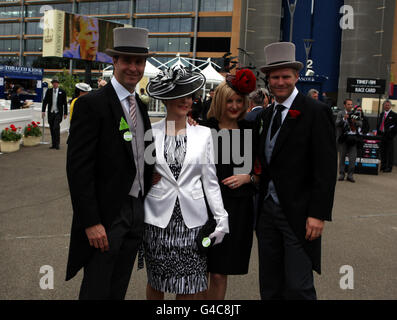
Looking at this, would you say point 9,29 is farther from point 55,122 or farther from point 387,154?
point 387,154

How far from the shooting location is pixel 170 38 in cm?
5278

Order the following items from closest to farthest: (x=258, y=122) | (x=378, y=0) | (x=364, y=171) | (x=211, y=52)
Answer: (x=258, y=122) < (x=364, y=171) < (x=378, y=0) < (x=211, y=52)

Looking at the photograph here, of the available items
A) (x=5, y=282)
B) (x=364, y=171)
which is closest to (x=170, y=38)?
A: (x=364, y=171)

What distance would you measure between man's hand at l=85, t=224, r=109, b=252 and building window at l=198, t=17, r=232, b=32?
5011 centimetres

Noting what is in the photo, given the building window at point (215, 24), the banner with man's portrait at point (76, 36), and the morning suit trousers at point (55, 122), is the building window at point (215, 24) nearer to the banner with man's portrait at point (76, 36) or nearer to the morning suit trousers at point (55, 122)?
the banner with man's portrait at point (76, 36)

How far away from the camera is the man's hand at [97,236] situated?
2.15 m

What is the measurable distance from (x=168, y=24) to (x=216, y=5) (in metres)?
7.09

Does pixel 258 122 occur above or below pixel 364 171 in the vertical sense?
above

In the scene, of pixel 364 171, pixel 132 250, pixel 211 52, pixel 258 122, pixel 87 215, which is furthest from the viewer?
pixel 211 52

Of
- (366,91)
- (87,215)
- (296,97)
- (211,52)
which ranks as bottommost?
(87,215)

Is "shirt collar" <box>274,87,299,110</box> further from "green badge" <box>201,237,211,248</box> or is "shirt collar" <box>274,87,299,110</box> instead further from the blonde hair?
"green badge" <box>201,237,211,248</box>

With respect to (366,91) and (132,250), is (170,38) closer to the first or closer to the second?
(366,91)

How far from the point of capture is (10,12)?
64.9 metres

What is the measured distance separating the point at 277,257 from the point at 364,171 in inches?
376
